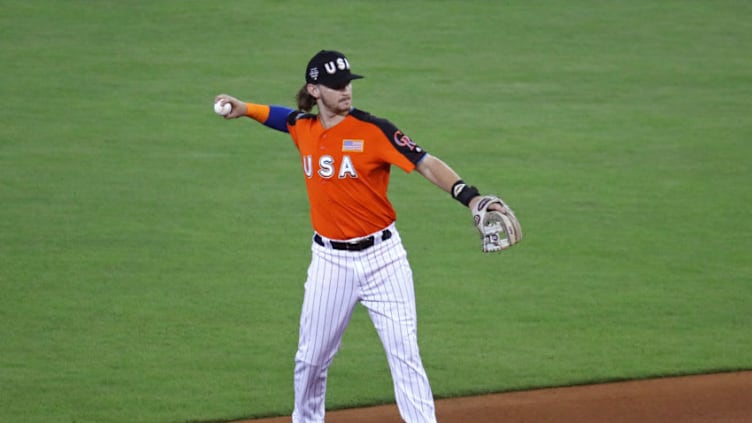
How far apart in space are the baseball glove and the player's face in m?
0.75

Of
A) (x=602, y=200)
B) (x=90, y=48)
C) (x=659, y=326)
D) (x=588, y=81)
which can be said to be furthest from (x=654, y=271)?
(x=90, y=48)

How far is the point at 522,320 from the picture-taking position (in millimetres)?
7461

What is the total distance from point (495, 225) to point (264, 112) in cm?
136

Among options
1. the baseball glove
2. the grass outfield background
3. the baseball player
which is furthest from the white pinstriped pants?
the grass outfield background

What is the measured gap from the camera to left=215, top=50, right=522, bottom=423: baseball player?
4.94 m

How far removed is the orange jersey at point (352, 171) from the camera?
4.91 metres

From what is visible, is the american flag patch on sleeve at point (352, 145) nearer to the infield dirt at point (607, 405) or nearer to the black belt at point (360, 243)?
the black belt at point (360, 243)

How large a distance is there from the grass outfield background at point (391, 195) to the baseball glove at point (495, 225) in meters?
1.93

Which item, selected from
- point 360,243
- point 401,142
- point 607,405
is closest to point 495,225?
point 401,142

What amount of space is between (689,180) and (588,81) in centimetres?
300

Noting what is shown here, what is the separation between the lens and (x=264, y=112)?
5.46 metres

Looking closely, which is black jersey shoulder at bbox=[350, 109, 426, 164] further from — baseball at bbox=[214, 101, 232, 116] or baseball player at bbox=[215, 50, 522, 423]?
baseball at bbox=[214, 101, 232, 116]

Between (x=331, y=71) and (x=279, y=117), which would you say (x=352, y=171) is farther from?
(x=279, y=117)

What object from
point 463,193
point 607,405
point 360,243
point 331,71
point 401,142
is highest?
point 331,71
